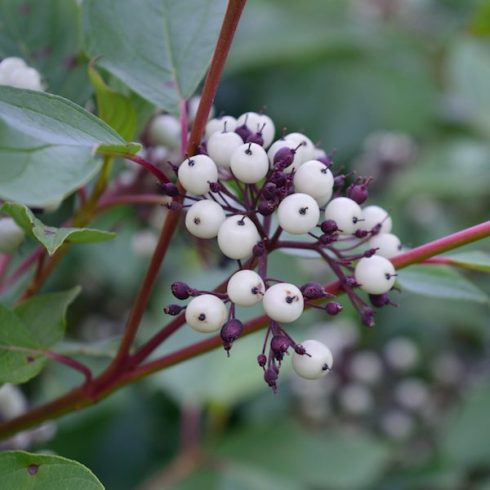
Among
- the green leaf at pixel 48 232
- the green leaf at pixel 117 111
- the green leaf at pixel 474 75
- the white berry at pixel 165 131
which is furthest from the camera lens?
the green leaf at pixel 474 75

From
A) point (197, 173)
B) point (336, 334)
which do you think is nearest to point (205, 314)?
A: point (197, 173)

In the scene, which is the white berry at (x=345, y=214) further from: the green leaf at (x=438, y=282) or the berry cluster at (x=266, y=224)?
the green leaf at (x=438, y=282)

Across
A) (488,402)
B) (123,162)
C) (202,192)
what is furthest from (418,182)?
(202,192)

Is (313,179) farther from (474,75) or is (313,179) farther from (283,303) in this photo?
(474,75)

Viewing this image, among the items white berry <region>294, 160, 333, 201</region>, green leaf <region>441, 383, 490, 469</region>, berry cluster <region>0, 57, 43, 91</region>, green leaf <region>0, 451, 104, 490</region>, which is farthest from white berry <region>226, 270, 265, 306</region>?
green leaf <region>441, 383, 490, 469</region>

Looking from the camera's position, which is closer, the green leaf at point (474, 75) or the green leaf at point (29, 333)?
the green leaf at point (29, 333)

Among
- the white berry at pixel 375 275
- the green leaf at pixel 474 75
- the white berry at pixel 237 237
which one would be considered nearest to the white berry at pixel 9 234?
the white berry at pixel 237 237
